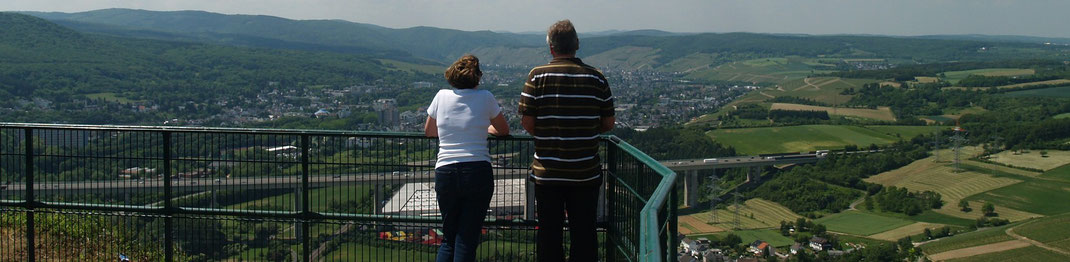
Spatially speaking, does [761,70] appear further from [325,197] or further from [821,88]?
[325,197]

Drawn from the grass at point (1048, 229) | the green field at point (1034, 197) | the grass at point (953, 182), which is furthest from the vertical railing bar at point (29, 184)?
the green field at point (1034, 197)

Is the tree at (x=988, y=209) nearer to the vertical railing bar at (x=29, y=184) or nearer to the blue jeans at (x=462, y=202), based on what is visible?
the blue jeans at (x=462, y=202)

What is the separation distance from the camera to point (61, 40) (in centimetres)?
10094

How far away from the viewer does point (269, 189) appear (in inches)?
248

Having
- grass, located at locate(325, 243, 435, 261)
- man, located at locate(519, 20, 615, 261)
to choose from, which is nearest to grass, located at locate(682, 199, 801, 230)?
grass, located at locate(325, 243, 435, 261)

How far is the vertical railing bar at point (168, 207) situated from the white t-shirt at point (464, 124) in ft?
8.98

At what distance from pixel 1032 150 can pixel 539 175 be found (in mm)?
55720

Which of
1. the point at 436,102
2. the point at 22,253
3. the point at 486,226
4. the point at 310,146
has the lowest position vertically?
the point at 22,253

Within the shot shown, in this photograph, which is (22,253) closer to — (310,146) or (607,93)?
(310,146)

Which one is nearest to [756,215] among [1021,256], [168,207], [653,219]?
[1021,256]

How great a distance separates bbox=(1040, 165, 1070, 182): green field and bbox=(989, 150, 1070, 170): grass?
550mm

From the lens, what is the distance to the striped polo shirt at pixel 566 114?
4.11 metres

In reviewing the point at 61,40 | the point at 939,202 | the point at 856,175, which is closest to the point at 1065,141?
the point at 856,175

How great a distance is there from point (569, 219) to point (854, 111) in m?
78.8
